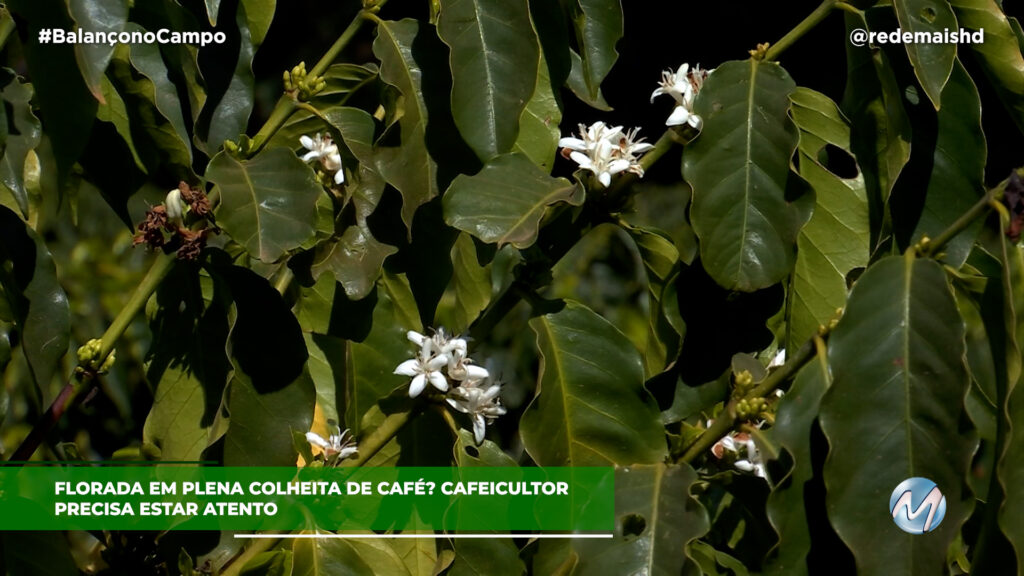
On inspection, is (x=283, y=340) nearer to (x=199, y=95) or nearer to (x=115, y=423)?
(x=199, y=95)

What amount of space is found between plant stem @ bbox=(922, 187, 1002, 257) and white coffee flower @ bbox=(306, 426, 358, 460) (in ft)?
1.76

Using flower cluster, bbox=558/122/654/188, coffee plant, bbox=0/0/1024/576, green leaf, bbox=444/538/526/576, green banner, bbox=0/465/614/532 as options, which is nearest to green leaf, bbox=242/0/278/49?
coffee plant, bbox=0/0/1024/576

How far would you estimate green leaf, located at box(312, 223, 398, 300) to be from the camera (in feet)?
3.03

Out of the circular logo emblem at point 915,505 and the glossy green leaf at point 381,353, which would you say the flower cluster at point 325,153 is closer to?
the glossy green leaf at point 381,353

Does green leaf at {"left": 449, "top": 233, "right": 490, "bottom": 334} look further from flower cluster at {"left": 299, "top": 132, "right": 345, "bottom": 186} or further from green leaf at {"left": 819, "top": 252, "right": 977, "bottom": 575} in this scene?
green leaf at {"left": 819, "top": 252, "right": 977, "bottom": 575}

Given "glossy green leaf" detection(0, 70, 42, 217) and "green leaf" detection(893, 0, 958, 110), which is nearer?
"green leaf" detection(893, 0, 958, 110)

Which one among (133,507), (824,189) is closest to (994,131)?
(824,189)

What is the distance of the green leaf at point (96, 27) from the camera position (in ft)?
2.83

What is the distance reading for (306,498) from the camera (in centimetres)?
104

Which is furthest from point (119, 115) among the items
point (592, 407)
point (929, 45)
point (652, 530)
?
point (929, 45)

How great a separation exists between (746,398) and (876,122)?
0.32 metres

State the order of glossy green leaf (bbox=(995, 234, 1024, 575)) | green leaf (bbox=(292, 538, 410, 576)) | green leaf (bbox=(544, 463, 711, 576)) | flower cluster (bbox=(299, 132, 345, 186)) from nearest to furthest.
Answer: glossy green leaf (bbox=(995, 234, 1024, 575))
green leaf (bbox=(544, 463, 711, 576))
green leaf (bbox=(292, 538, 410, 576))
flower cluster (bbox=(299, 132, 345, 186))

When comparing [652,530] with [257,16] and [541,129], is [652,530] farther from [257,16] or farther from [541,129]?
[257,16]

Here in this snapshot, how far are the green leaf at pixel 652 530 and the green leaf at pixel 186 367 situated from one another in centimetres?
38
